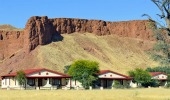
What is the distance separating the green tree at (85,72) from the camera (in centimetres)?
9850

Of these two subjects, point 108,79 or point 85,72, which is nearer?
point 85,72

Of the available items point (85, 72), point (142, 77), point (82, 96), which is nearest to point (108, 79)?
point (142, 77)

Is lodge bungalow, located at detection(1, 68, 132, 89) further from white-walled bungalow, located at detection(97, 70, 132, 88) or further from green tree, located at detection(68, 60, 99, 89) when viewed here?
green tree, located at detection(68, 60, 99, 89)

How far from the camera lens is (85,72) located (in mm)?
98500

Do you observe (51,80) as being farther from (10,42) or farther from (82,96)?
(10,42)

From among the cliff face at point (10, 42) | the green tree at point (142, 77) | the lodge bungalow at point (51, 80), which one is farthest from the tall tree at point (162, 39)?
the cliff face at point (10, 42)

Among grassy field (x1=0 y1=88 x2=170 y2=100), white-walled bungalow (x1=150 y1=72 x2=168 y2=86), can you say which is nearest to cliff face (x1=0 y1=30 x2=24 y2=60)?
white-walled bungalow (x1=150 y1=72 x2=168 y2=86)

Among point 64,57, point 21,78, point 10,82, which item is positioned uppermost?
point 64,57

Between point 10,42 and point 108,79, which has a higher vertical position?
point 10,42

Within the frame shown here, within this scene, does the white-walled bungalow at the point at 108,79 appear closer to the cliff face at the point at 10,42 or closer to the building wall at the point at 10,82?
the building wall at the point at 10,82

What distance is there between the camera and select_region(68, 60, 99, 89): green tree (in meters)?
98.5

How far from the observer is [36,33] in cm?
17900

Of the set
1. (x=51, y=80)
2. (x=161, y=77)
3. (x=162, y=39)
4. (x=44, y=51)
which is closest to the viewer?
(x=162, y=39)

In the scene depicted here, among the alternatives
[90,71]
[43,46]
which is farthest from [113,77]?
[43,46]
